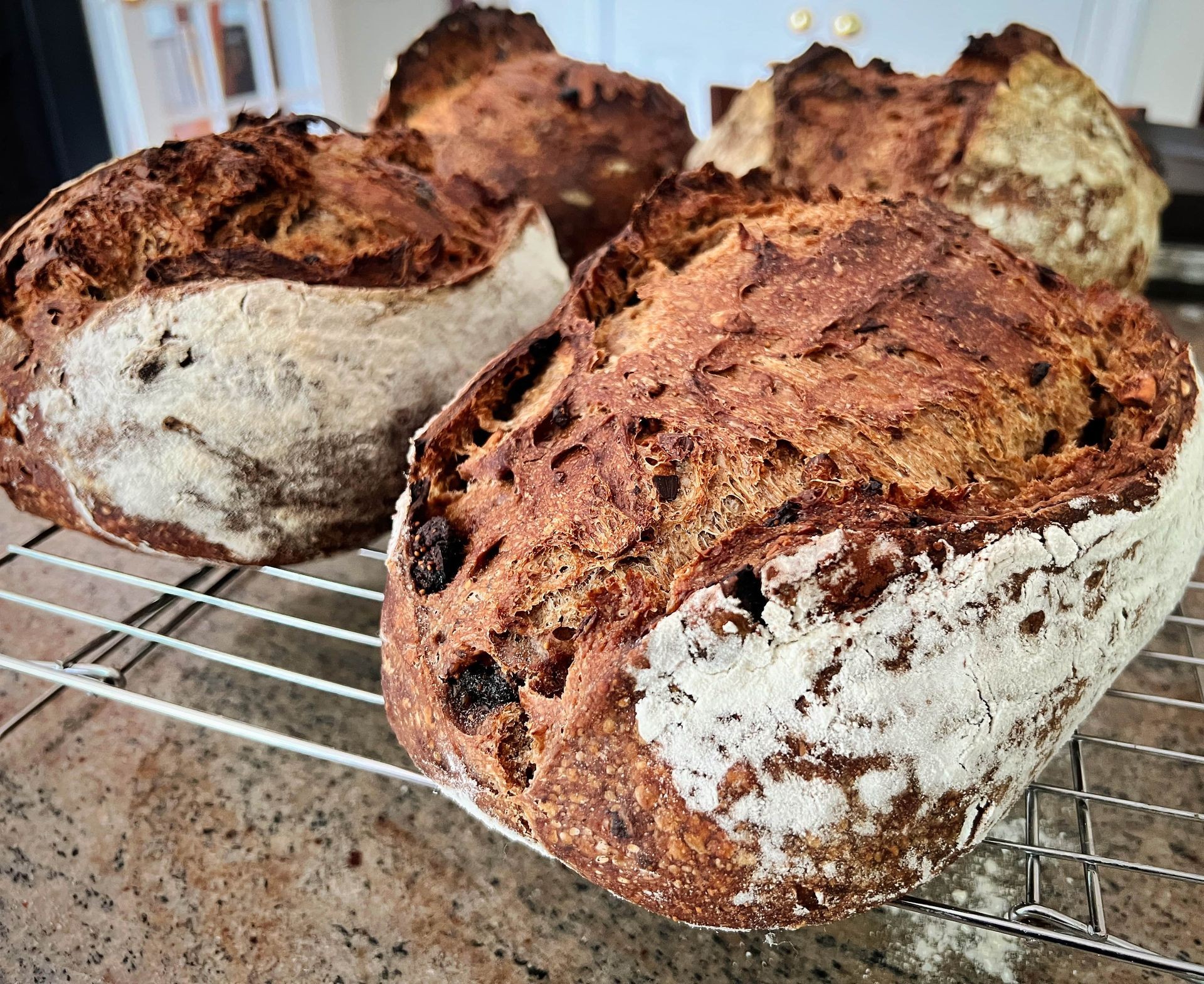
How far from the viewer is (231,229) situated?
1135 millimetres

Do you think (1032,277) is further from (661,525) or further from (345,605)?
(345,605)

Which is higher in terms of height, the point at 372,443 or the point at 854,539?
the point at 854,539

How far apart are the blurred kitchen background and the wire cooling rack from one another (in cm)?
139

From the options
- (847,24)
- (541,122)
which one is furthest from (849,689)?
(847,24)

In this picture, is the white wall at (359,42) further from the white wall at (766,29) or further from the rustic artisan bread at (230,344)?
the rustic artisan bread at (230,344)

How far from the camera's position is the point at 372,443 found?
113 centimetres

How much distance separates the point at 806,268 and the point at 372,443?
0.54 metres

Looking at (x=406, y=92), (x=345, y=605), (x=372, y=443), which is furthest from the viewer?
(x=406, y=92)

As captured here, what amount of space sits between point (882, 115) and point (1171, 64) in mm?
2657

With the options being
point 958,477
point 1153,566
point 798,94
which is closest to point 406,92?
point 798,94

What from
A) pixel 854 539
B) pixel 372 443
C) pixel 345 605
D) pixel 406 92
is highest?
pixel 406 92

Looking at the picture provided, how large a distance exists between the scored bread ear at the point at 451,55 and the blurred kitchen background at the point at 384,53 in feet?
2.70

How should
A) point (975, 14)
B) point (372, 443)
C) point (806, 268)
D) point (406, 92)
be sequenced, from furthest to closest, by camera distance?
point (975, 14) → point (406, 92) → point (372, 443) → point (806, 268)

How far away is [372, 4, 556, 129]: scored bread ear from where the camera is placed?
5.51ft
